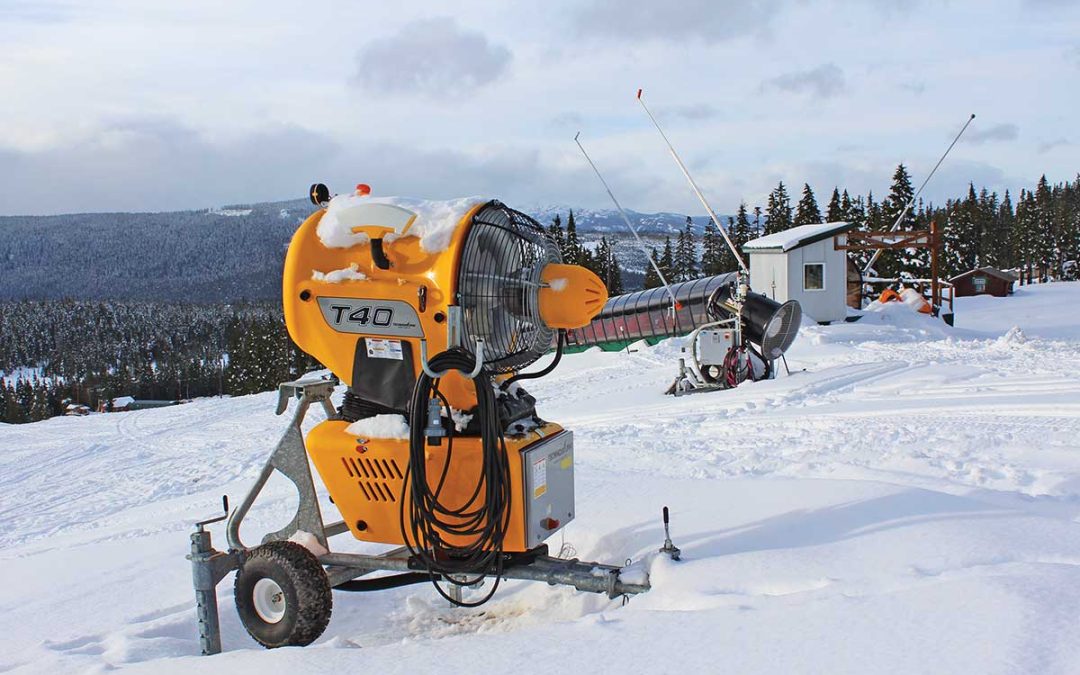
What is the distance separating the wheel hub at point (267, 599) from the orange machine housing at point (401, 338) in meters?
0.50

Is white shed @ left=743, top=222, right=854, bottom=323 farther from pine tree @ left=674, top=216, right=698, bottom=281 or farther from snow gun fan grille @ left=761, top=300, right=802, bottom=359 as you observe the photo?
pine tree @ left=674, top=216, right=698, bottom=281

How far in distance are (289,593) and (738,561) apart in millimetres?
2249

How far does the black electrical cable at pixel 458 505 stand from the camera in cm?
398

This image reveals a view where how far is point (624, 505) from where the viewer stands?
5613 mm

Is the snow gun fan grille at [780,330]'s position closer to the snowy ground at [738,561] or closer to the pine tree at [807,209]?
the snowy ground at [738,561]

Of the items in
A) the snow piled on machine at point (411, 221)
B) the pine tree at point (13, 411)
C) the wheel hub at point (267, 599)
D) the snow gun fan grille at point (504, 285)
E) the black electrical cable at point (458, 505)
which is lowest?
the pine tree at point (13, 411)

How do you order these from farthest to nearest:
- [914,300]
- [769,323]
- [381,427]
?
1. [914,300]
2. [769,323]
3. [381,427]

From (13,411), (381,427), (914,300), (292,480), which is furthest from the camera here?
(13,411)

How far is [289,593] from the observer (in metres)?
4.10

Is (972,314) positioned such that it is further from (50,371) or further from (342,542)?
(50,371)

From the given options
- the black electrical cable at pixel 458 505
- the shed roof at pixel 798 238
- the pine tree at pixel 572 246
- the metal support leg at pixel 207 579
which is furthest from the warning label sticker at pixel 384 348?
the pine tree at pixel 572 246

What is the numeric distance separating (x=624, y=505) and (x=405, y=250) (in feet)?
8.16

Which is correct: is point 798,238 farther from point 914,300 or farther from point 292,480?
point 292,480

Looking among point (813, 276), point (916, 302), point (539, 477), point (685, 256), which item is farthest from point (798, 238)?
point (685, 256)
